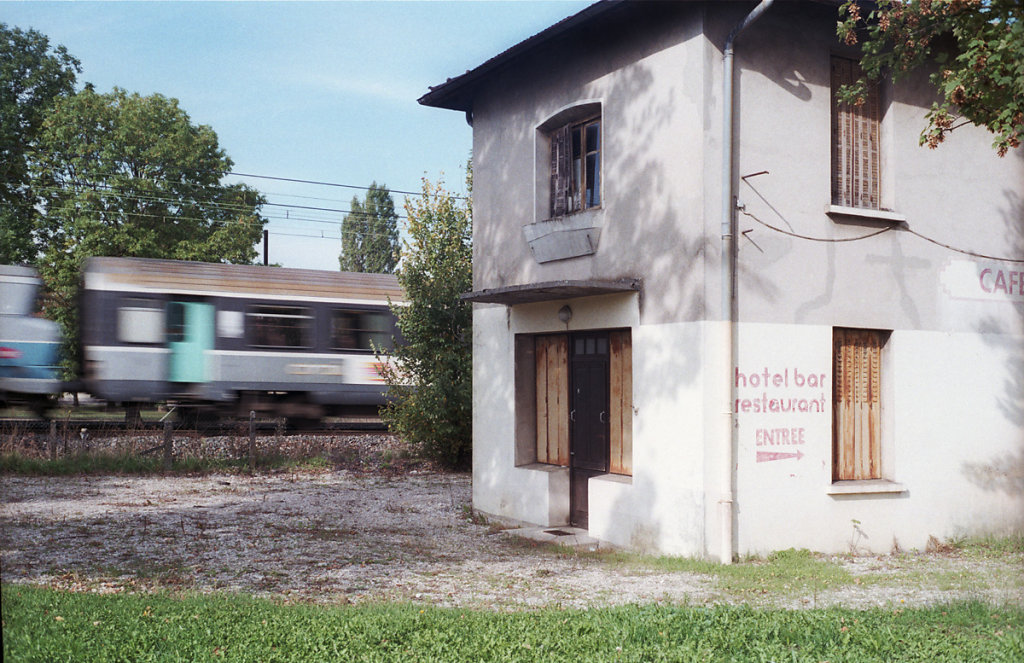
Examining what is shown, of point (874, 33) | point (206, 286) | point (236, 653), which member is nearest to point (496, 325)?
point (874, 33)

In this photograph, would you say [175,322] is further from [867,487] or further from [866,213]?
[867,487]

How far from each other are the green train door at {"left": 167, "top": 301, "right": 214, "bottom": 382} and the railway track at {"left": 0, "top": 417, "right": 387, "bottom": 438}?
1.15m

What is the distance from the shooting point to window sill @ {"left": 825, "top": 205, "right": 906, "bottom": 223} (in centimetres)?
1028

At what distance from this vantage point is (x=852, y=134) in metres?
10.8

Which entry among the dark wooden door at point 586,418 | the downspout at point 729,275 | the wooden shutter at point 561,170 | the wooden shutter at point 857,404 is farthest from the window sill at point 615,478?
the wooden shutter at point 561,170

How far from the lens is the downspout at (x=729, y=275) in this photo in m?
9.40

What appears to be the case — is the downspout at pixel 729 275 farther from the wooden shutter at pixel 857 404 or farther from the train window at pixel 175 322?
the train window at pixel 175 322

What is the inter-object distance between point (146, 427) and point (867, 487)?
608 inches

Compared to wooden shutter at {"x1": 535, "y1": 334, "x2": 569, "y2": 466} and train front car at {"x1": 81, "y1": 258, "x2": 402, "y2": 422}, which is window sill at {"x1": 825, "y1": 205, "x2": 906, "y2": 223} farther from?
train front car at {"x1": 81, "y1": 258, "x2": 402, "y2": 422}

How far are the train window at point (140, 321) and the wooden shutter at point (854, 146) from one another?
1509cm

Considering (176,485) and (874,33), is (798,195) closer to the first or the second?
(874,33)

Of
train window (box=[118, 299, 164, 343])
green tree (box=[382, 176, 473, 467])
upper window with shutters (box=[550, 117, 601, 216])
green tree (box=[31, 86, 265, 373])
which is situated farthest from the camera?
green tree (box=[31, 86, 265, 373])

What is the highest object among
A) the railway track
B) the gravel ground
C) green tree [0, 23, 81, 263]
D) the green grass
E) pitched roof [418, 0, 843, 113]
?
pitched roof [418, 0, 843, 113]

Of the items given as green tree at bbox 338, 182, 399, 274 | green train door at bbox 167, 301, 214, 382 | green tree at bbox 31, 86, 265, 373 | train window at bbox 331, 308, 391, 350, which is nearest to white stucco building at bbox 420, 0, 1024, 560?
train window at bbox 331, 308, 391, 350
